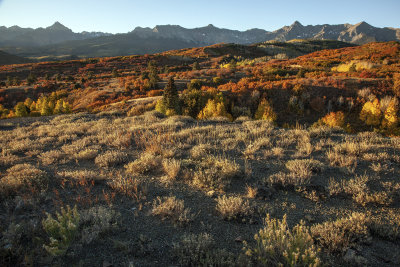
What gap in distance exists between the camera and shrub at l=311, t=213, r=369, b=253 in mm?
2641

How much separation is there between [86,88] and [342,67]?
40.5 m

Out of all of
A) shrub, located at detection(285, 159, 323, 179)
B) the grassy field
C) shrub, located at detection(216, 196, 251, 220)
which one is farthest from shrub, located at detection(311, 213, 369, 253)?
shrub, located at detection(285, 159, 323, 179)

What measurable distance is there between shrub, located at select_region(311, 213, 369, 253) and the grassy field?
0.05 feet

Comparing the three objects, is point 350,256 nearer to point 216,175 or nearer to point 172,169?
point 216,175

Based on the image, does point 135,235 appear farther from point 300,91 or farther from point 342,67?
point 342,67

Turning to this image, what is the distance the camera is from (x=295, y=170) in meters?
4.66

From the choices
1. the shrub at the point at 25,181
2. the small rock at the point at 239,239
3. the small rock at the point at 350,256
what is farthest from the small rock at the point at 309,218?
the shrub at the point at 25,181

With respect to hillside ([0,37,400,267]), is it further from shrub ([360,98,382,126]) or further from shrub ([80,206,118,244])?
shrub ([360,98,382,126])

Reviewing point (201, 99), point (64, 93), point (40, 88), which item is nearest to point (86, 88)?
point (64, 93)

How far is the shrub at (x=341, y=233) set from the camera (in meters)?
2.64

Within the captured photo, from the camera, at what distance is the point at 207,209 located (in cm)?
367

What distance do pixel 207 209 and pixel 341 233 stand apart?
6.77 feet

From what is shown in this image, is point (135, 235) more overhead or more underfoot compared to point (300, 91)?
more underfoot

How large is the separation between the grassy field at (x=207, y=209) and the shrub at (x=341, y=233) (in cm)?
2
